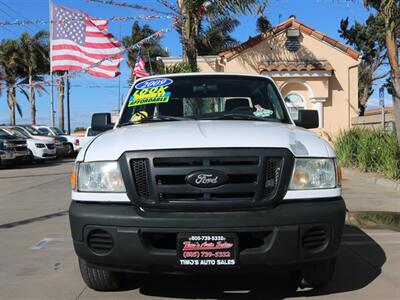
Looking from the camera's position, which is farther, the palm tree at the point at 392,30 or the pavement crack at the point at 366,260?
the palm tree at the point at 392,30

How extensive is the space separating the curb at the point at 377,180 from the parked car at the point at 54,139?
13228 millimetres

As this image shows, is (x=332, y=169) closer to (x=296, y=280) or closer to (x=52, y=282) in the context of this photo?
(x=296, y=280)

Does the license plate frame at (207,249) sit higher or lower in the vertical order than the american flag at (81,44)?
lower

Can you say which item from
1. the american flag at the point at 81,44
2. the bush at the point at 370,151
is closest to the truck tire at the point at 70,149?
the american flag at the point at 81,44

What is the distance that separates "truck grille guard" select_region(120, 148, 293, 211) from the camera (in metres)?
3.71

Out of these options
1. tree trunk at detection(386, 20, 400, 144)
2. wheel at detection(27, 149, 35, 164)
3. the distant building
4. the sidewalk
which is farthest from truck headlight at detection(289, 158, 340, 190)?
the distant building

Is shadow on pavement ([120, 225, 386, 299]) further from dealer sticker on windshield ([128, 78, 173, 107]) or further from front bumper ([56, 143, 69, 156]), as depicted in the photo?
front bumper ([56, 143, 69, 156])

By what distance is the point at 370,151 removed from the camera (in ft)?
46.6

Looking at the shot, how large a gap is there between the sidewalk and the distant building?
845 cm

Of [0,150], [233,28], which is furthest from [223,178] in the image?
[233,28]

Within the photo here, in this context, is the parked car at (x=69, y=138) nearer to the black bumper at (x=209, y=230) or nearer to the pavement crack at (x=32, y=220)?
the pavement crack at (x=32, y=220)

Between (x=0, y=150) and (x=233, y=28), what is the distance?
14.4 metres

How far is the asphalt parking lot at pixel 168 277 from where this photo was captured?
449cm

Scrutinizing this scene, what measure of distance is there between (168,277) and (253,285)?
0.80m
